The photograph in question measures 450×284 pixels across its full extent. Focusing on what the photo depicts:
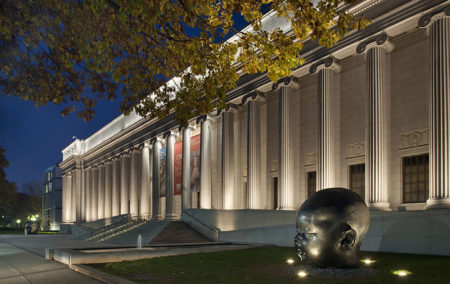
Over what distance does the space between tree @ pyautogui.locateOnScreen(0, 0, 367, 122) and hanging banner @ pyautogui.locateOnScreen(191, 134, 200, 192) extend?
26070 mm

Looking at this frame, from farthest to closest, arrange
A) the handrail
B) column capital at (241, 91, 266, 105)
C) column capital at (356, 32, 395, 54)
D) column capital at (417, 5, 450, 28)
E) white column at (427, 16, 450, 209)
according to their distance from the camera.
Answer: column capital at (241, 91, 266, 105)
the handrail
column capital at (356, 32, 395, 54)
column capital at (417, 5, 450, 28)
white column at (427, 16, 450, 209)

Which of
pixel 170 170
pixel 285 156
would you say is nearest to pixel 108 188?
pixel 170 170

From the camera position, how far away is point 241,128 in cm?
3738

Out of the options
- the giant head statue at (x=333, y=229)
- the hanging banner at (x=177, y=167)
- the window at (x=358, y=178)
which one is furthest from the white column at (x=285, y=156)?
the giant head statue at (x=333, y=229)

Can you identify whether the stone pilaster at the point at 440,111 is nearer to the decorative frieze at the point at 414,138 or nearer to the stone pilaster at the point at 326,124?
the decorative frieze at the point at 414,138

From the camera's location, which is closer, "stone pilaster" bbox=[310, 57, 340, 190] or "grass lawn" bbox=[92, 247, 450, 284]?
"grass lawn" bbox=[92, 247, 450, 284]

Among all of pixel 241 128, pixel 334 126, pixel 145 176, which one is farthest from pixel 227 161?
pixel 145 176

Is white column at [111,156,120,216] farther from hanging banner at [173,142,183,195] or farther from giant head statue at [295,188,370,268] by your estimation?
giant head statue at [295,188,370,268]

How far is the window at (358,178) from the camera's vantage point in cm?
2647

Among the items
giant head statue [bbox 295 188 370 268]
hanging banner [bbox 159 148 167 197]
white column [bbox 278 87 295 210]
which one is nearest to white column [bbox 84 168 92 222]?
hanging banner [bbox 159 148 167 197]

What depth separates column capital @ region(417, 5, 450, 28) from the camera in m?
19.5

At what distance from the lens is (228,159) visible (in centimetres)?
3509

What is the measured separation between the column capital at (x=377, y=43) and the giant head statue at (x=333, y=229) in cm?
1406

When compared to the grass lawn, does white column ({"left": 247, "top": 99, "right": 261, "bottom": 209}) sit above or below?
above
